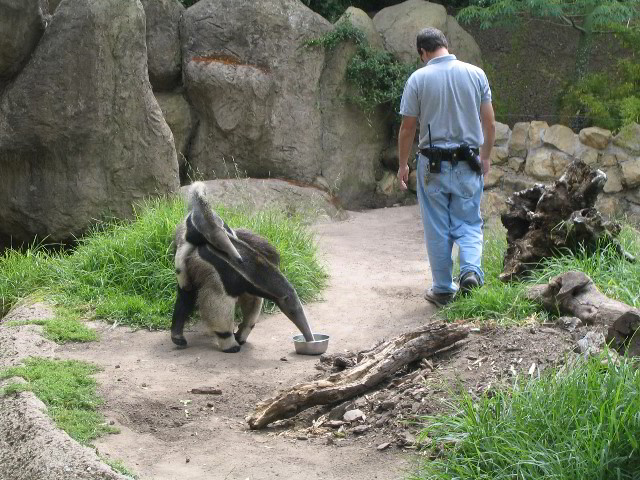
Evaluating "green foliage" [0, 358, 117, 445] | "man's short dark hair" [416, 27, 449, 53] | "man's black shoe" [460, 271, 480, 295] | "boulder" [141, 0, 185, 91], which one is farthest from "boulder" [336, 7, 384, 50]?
"green foliage" [0, 358, 117, 445]

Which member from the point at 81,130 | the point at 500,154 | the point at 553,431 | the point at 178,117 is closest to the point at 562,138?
the point at 500,154

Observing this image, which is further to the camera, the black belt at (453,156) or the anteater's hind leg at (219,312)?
the black belt at (453,156)

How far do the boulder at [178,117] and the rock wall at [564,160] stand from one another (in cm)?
407

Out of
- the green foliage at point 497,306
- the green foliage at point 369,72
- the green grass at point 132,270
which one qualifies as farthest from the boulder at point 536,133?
the green foliage at point 497,306

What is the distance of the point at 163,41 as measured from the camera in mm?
11734

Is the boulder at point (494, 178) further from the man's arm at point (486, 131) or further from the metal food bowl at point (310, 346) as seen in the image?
the metal food bowl at point (310, 346)

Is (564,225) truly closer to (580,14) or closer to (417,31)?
(580,14)

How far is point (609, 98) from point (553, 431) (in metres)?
9.12

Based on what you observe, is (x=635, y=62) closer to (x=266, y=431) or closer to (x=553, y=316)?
(x=553, y=316)

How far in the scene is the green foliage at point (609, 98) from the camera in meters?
11.2

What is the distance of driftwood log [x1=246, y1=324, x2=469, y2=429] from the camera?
4.60 m

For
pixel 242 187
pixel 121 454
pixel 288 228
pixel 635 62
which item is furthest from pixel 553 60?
pixel 121 454

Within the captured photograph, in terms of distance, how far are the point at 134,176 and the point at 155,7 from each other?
3.77 meters

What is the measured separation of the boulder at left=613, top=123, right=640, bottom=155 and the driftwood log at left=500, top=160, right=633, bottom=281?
5.02m
